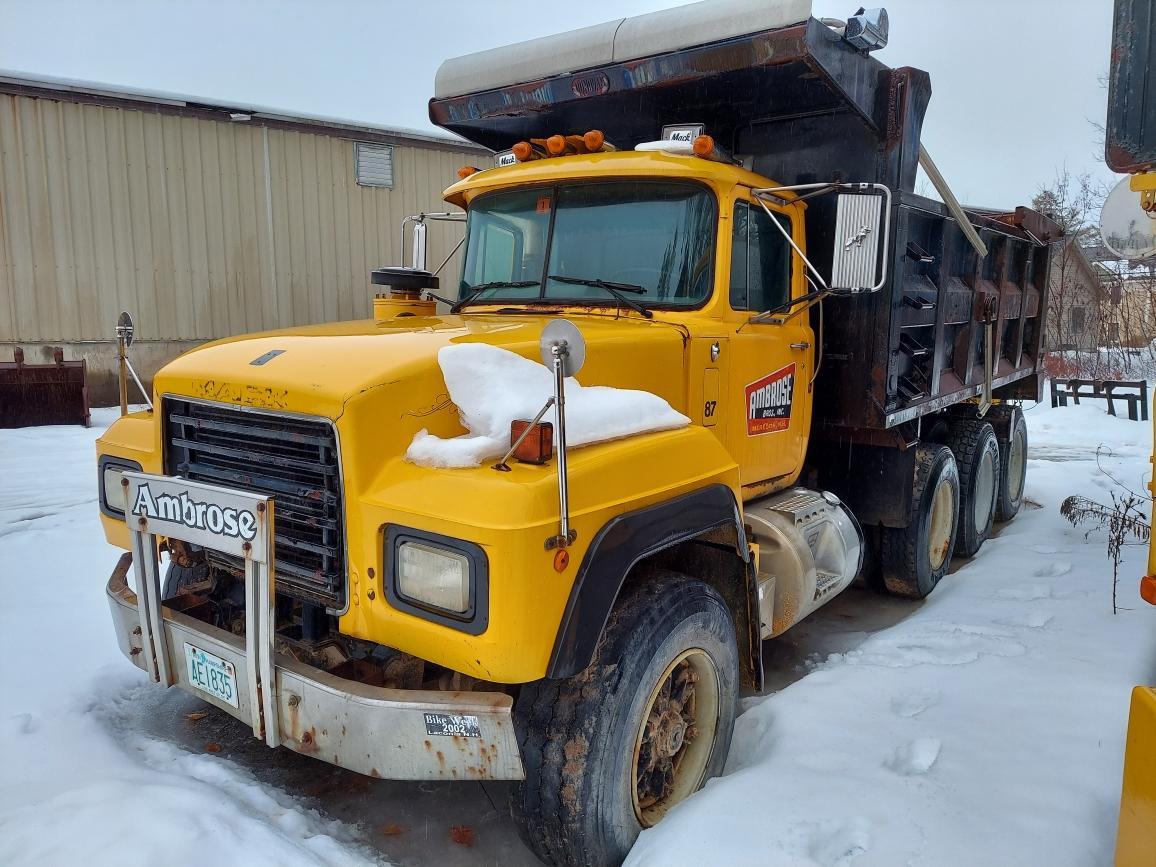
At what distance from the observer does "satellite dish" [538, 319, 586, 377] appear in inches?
90.3

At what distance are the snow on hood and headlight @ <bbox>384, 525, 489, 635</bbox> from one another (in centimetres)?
26

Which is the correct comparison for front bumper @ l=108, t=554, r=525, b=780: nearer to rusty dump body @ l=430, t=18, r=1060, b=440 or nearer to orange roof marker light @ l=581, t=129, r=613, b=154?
orange roof marker light @ l=581, t=129, r=613, b=154

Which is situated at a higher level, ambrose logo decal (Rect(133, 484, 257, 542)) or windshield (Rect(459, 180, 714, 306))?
windshield (Rect(459, 180, 714, 306))

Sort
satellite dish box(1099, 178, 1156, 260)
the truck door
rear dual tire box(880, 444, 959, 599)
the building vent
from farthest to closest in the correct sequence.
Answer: the building vent < rear dual tire box(880, 444, 959, 599) < the truck door < satellite dish box(1099, 178, 1156, 260)

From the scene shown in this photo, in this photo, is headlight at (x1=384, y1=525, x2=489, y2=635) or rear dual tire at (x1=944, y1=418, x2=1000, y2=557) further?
rear dual tire at (x1=944, y1=418, x2=1000, y2=557)

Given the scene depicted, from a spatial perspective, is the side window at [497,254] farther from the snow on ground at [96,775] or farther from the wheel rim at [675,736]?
the snow on ground at [96,775]

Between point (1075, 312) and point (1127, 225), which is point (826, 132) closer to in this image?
point (1127, 225)

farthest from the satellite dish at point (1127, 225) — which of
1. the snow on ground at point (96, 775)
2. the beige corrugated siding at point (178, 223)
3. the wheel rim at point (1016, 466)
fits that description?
the beige corrugated siding at point (178, 223)

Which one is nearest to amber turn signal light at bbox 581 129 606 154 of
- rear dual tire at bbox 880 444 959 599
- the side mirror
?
the side mirror

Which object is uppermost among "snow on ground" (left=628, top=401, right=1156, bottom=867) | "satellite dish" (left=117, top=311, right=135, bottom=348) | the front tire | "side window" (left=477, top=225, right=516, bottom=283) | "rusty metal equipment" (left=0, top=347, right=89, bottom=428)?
"side window" (left=477, top=225, right=516, bottom=283)

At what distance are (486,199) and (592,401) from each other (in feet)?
6.47

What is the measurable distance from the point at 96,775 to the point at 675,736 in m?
2.07

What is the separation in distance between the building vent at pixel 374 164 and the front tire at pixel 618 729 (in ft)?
40.5

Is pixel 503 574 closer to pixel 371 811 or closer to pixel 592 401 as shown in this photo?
pixel 592 401
